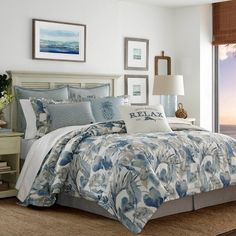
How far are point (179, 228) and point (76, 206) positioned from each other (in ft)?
3.43

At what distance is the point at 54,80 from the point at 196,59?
228 centimetres

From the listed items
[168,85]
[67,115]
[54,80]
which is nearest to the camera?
[67,115]

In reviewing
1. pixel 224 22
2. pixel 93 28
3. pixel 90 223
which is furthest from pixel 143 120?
pixel 224 22

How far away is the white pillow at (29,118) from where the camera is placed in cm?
551

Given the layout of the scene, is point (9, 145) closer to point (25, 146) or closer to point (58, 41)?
point (25, 146)

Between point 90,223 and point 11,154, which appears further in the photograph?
point 11,154

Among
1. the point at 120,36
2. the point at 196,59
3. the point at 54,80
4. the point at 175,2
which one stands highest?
the point at 175,2

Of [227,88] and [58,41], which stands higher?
[58,41]

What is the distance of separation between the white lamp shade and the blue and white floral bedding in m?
1.88

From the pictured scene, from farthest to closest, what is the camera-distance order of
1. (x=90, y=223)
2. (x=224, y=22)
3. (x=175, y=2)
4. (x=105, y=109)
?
(x=224, y=22), (x=175, y=2), (x=105, y=109), (x=90, y=223)

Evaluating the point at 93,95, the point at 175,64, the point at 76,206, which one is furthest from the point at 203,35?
the point at 76,206

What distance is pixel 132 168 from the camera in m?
4.18

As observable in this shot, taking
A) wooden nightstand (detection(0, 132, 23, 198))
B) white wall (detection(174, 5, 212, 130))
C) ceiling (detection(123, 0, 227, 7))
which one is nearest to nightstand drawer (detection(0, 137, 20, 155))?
wooden nightstand (detection(0, 132, 23, 198))

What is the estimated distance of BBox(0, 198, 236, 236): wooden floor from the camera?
4.09 metres
